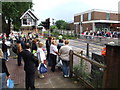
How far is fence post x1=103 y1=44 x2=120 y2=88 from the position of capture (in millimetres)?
3371

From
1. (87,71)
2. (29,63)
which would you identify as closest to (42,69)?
(29,63)

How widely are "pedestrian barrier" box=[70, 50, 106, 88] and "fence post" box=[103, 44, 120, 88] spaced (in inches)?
6.9

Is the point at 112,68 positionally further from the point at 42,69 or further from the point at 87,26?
the point at 87,26

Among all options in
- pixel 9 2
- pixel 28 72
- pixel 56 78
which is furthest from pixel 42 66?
pixel 9 2

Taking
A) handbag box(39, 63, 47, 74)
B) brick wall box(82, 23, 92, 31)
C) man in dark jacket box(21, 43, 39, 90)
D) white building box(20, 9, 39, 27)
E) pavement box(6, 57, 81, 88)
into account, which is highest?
white building box(20, 9, 39, 27)

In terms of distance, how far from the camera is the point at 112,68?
3.43m

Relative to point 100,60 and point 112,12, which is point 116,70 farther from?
point 112,12

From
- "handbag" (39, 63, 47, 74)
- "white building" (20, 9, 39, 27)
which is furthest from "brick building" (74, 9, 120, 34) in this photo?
"handbag" (39, 63, 47, 74)

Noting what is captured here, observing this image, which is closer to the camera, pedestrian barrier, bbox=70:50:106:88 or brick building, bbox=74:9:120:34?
pedestrian barrier, bbox=70:50:106:88

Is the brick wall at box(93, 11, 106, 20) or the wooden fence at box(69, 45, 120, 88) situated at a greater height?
the brick wall at box(93, 11, 106, 20)

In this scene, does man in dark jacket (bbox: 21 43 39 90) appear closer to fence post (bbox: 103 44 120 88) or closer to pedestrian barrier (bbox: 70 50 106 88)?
pedestrian barrier (bbox: 70 50 106 88)

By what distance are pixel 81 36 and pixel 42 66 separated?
25993mm

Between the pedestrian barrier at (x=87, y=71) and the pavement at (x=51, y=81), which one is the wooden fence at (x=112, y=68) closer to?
the pedestrian barrier at (x=87, y=71)

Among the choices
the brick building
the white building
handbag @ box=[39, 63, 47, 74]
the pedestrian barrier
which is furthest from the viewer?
the brick building
